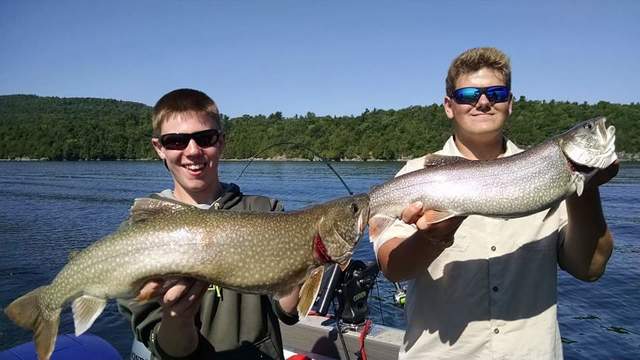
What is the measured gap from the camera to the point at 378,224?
323 centimetres

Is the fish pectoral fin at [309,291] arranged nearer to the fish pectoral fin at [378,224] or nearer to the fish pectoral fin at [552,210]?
the fish pectoral fin at [378,224]

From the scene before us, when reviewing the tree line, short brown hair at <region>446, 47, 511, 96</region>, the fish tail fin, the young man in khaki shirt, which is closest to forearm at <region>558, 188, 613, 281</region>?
the young man in khaki shirt

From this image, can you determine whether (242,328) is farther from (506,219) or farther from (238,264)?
(506,219)

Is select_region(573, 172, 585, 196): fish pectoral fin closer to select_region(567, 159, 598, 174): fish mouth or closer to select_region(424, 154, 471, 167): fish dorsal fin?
select_region(567, 159, 598, 174): fish mouth

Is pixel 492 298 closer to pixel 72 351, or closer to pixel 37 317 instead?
pixel 37 317

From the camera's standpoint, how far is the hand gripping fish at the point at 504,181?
290cm

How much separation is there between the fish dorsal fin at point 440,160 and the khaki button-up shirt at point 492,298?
1.62 feet

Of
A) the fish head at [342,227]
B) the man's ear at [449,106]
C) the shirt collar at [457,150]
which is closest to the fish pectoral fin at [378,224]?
the fish head at [342,227]

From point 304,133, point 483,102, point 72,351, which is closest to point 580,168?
point 483,102

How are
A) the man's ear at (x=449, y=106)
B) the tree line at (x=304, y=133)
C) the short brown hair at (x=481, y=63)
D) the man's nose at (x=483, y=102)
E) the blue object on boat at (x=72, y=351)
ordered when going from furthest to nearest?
the tree line at (x=304, y=133) → the blue object on boat at (x=72, y=351) → the man's ear at (x=449, y=106) → the short brown hair at (x=481, y=63) → the man's nose at (x=483, y=102)

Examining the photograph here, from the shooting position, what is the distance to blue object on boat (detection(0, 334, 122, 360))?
4.82m

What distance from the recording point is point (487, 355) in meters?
2.97

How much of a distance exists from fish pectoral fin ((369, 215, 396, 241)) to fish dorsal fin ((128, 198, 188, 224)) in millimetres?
1191

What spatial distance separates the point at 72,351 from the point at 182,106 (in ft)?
10.3
